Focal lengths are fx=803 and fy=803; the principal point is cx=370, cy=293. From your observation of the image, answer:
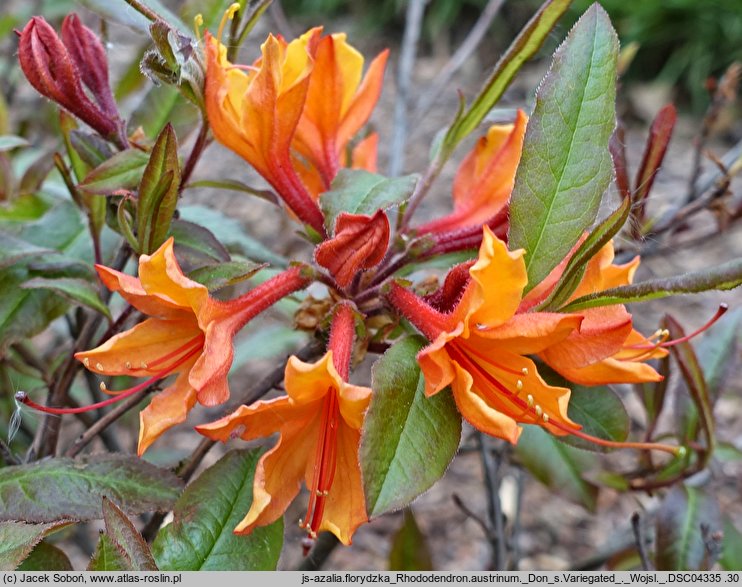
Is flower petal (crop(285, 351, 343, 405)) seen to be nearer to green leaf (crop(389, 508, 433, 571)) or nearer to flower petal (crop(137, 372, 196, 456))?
flower petal (crop(137, 372, 196, 456))

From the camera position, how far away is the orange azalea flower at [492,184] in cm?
106

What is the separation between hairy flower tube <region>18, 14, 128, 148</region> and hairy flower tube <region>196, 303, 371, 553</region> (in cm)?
41

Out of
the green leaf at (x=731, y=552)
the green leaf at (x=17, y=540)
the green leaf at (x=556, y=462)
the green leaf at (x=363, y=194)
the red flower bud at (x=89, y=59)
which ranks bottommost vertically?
the green leaf at (x=731, y=552)

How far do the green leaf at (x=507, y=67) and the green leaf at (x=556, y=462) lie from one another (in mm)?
474

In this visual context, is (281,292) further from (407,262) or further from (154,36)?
(154,36)

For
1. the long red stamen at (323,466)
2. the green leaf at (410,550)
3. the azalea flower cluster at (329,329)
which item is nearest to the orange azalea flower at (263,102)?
the azalea flower cluster at (329,329)

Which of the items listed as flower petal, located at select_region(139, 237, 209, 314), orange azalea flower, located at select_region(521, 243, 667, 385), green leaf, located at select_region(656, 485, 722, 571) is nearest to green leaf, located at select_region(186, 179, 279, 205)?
flower petal, located at select_region(139, 237, 209, 314)

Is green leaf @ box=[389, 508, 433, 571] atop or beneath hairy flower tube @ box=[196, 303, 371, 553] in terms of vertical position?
beneath

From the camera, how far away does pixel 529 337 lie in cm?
76

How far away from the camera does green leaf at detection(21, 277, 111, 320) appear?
3.26 ft

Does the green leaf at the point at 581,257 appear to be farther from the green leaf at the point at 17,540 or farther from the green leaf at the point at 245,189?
the green leaf at the point at 17,540

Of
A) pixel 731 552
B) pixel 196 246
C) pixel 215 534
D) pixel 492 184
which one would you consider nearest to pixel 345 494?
pixel 215 534

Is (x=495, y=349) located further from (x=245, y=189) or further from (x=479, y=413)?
(x=245, y=189)

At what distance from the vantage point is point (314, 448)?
2.79 ft
